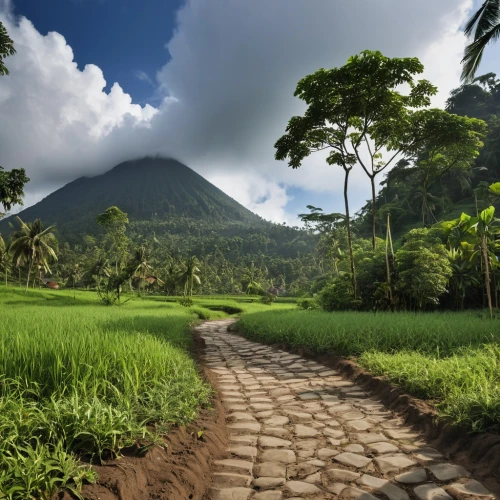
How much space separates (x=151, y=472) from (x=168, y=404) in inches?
35.1

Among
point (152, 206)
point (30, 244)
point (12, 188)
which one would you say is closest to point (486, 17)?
point (12, 188)

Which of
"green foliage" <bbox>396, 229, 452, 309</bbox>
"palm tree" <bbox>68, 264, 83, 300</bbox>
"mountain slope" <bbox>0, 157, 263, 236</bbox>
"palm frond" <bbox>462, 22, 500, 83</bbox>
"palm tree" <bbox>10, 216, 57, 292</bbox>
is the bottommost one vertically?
"palm tree" <bbox>68, 264, 83, 300</bbox>

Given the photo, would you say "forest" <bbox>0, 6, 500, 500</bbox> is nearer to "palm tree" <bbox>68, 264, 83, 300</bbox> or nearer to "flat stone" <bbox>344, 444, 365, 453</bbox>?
"flat stone" <bbox>344, 444, 365, 453</bbox>

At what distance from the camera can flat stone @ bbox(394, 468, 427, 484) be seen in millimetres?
2510

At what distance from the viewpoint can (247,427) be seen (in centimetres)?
360

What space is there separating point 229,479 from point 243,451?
18.5 inches

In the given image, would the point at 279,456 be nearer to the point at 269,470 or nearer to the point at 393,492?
the point at 269,470

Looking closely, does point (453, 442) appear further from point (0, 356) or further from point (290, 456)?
point (0, 356)

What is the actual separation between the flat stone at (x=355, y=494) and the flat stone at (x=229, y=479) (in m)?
0.67

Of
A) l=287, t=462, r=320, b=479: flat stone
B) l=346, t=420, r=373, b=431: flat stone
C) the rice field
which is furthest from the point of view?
l=346, t=420, r=373, b=431: flat stone

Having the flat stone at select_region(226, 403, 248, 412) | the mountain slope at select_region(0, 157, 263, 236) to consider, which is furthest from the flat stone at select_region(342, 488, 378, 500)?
the mountain slope at select_region(0, 157, 263, 236)

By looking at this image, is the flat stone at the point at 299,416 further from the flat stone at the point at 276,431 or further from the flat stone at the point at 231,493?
the flat stone at the point at 231,493

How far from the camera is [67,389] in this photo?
3.11 meters

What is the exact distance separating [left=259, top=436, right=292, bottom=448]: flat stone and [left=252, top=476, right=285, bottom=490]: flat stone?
1.83 feet
